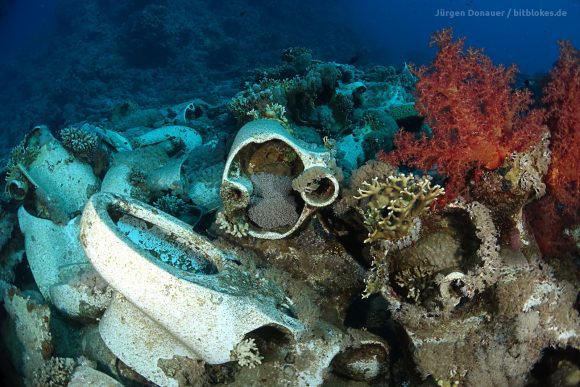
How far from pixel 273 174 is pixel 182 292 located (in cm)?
133

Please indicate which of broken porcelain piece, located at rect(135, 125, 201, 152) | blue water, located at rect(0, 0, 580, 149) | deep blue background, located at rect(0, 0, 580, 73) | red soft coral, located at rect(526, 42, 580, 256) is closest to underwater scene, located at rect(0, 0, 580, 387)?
red soft coral, located at rect(526, 42, 580, 256)

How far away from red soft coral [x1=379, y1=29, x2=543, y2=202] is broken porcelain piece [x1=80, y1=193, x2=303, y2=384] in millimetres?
1549

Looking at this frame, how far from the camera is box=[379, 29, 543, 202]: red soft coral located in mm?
2740

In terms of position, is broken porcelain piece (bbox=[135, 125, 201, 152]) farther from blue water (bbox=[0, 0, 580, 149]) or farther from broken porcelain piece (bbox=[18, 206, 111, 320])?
blue water (bbox=[0, 0, 580, 149])

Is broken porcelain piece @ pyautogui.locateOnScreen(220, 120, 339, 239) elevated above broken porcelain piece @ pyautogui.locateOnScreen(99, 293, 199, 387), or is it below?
above

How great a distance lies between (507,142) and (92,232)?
2.97 metres

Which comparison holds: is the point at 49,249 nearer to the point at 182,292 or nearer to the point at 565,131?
the point at 182,292

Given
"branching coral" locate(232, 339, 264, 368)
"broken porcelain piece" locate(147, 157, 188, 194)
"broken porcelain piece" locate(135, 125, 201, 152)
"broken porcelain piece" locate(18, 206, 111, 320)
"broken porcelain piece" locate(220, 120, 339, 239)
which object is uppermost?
"broken porcelain piece" locate(220, 120, 339, 239)

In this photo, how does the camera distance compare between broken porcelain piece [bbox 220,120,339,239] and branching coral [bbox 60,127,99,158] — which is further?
branching coral [bbox 60,127,99,158]

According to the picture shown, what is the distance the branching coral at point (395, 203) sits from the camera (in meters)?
2.54

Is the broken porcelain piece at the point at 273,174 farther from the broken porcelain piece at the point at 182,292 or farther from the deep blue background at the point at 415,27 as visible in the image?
the deep blue background at the point at 415,27

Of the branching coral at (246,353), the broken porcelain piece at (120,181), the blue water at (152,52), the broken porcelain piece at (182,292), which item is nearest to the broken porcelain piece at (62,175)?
the broken porcelain piece at (120,181)

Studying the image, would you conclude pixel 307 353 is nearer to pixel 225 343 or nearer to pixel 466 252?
pixel 225 343

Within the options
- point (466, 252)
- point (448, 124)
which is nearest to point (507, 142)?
point (448, 124)
